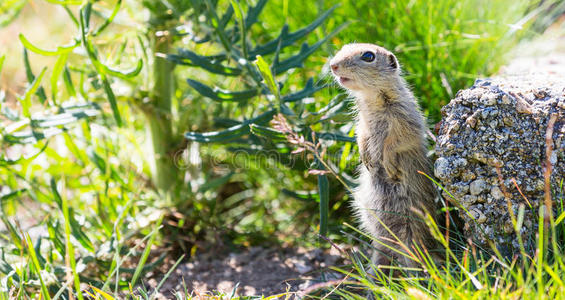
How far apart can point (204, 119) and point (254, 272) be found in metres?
1.08

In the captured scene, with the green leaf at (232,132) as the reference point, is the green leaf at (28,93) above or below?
above

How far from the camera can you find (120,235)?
2605mm

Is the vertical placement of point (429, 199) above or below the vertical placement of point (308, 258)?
above

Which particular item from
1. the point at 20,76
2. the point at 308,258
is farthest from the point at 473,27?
the point at 20,76

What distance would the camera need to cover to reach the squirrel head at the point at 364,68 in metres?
2.23

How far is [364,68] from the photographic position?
2.23 meters

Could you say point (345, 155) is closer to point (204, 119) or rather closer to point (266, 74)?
point (266, 74)

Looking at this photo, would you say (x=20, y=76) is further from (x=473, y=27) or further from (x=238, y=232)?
(x=473, y=27)

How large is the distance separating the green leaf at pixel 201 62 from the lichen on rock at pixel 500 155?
1.22 m

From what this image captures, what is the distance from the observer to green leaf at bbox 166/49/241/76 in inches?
104

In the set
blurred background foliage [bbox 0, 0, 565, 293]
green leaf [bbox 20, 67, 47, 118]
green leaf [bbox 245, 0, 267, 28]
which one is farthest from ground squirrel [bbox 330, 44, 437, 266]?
green leaf [bbox 20, 67, 47, 118]

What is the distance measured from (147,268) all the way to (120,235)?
234mm

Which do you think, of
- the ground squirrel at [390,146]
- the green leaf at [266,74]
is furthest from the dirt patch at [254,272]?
the green leaf at [266,74]

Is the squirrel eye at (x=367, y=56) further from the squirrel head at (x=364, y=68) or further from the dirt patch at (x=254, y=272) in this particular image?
the dirt patch at (x=254, y=272)
